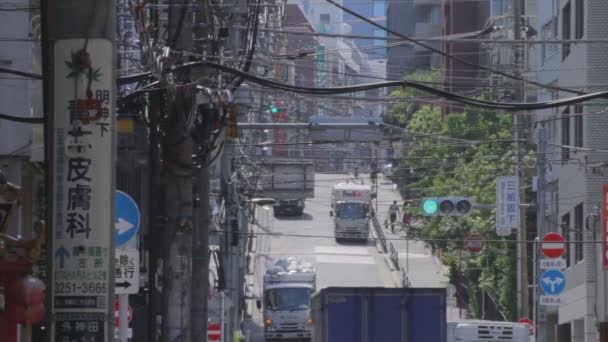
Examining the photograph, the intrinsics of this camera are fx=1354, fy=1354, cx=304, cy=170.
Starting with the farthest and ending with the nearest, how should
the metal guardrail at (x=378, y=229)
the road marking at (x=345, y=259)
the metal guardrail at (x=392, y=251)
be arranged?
1. the metal guardrail at (x=378, y=229)
2. the road marking at (x=345, y=259)
3. the metal guardrail at (x=392, y=251)

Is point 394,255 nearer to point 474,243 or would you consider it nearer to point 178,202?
point 474,243

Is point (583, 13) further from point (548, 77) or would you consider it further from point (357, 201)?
point (357, 201)

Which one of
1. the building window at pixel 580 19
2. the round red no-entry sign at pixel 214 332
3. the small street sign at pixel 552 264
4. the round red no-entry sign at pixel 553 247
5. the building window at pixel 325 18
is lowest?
the round red no-entry sign at pixel 214 332

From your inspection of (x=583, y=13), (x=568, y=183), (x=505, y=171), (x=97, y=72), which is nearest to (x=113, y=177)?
(x=97, y=72)

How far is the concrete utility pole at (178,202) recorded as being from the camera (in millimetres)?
18516

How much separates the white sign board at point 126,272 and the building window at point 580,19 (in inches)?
1011

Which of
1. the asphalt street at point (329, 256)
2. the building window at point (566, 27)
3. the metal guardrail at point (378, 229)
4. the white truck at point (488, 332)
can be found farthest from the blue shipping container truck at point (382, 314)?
the metal guardrail at point (378, 229)

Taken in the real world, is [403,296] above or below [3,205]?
below

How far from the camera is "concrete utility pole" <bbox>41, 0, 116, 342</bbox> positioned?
11.0 meters

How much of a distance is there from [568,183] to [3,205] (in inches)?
1177

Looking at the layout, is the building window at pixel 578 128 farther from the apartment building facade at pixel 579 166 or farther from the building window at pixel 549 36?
the building window at pixel 549 36

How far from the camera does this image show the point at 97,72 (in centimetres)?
1125

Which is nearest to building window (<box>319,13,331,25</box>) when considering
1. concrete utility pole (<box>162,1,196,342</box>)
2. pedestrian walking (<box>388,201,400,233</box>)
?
pedestrian walking (<box>388,201,400,233</box>)

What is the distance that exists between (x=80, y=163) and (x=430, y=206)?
24.0 m
